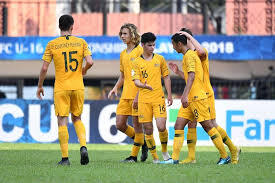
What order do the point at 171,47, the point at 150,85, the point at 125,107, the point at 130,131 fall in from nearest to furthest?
1. the point at 150,85
2. the point at 125,107
3. the point at 130,131
4. the point at 171,47

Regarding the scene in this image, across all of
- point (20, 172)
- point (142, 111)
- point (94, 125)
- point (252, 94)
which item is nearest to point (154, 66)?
point (142, 111)

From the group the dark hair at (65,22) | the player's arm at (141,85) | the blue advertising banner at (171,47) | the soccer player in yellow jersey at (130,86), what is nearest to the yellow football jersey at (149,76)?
the player's arm at (141,85)

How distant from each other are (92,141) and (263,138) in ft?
13.7

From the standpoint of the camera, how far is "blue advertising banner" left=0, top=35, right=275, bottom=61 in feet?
71.2

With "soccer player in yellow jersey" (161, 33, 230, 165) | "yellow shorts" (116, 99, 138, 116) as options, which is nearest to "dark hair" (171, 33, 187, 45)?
"soccer player in yellow jersey" (161, 33, 230, 165)

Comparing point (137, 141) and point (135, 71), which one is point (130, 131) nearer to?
→ point (137, 141)

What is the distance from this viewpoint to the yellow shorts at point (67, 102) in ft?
32.4

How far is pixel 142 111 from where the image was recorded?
405 inches

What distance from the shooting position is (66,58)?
992 centimetres

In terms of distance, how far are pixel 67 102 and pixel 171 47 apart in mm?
12150

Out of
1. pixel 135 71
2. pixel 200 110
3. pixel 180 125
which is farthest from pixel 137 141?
pixel 200 110

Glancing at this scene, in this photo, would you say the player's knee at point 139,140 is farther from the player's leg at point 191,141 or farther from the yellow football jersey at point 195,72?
the yellow football jersey at point 195,72

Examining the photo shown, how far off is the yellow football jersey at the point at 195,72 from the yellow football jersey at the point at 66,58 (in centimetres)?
139

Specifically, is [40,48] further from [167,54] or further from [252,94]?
[252,94]
